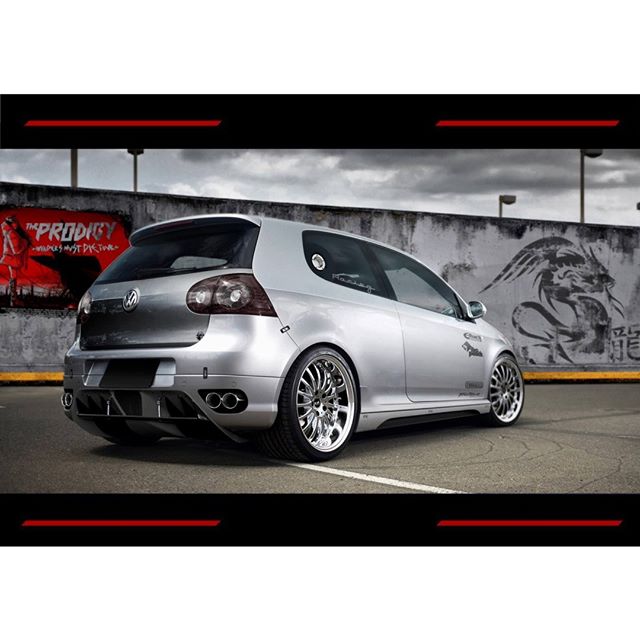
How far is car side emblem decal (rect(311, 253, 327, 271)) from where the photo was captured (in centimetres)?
466

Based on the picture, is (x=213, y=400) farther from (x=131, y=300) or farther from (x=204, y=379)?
(x=131, y=300)

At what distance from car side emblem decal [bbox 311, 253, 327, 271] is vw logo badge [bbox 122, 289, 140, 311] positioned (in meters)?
1.07

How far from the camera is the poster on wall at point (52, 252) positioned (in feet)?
44.3

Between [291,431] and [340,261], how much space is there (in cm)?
127

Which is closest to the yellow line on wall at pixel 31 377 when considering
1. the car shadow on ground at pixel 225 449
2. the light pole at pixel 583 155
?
the car shadow on ground at pixel 225 449

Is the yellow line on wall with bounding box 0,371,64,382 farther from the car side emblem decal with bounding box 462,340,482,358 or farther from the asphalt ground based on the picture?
the car side emblem decal with bounding box 462,340,482,358

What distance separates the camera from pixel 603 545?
2.25 metres

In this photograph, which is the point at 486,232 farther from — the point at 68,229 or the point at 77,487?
the point at 77,487
